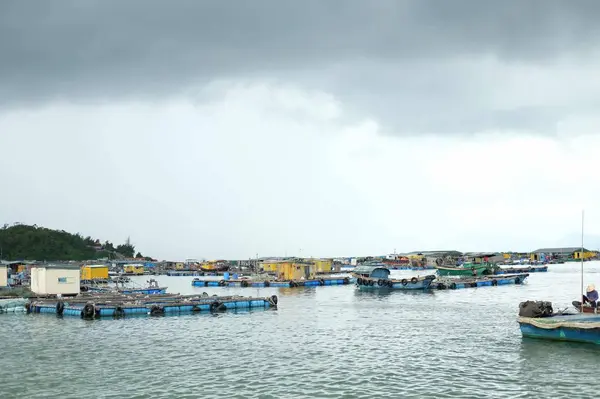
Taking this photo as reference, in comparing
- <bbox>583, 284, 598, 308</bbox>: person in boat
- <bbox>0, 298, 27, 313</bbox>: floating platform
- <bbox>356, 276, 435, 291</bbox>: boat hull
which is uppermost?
<bbox>583, 284, 598, 308</bbox>: person in boat

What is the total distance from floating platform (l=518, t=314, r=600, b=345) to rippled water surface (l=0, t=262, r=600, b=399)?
58cm

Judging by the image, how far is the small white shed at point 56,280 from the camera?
57.3m

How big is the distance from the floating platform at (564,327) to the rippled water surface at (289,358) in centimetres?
58

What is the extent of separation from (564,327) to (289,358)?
1458 cm

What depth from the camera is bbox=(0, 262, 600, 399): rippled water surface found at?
22031mm

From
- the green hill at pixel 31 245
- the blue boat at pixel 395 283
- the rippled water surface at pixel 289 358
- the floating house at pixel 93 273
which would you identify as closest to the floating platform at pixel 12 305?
the rippled water surface at pixel 289 358

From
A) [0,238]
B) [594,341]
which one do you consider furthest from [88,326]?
[0,238]

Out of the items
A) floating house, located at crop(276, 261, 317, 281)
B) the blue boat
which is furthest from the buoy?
floating house, located at crop(276, 261, 317, 281)

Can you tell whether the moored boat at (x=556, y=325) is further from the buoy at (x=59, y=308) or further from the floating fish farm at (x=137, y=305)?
the buoy at (x=59, y=308)

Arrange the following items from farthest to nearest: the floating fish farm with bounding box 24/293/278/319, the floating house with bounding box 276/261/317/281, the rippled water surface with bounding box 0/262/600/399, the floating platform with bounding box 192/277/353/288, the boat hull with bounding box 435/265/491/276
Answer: the boat hull with bounding box 435/265/491/276
the floating house with bounding box 276/261/317/281
the floating platform with bounding box 192/277/353/288
the floating fish farm with bounding box 24/293/278/319
the rippled water surface with bounding box 0/262/600/399

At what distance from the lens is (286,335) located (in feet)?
117

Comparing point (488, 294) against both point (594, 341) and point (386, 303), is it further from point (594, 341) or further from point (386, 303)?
point (594, 341)

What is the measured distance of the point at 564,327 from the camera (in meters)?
30.1

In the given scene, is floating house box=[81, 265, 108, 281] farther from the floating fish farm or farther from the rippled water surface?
the rippled water surface
